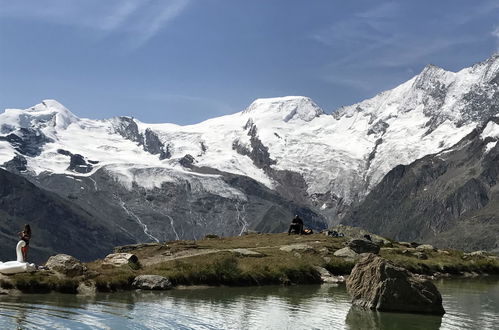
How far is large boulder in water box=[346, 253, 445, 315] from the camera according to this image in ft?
153

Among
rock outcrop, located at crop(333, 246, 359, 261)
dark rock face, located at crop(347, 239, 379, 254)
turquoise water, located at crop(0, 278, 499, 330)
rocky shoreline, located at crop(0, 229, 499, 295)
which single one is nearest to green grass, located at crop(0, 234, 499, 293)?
rocky shoreline, located at crop(0, 229, 499, 295)

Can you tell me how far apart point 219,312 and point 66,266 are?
18246mm

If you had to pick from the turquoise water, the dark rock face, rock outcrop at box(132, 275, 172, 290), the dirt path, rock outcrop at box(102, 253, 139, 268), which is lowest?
the turquoise water

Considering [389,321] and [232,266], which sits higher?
[232,266]

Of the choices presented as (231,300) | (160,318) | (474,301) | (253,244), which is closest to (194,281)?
(231,300)

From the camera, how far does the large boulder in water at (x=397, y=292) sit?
4656 centimetres

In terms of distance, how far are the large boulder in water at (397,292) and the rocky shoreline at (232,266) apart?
10368 millimetres

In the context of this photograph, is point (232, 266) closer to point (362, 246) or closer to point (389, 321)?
point (362, 246)

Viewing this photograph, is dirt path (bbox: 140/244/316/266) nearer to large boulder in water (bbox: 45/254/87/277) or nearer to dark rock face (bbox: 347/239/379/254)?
large boulder in water (bbox: 45/254/87/277)

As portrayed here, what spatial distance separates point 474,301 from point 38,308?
36654 mm

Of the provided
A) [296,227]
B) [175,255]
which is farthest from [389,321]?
[296,227]

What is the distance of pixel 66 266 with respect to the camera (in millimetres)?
57469

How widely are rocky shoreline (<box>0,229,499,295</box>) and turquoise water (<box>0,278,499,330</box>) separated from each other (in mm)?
2365

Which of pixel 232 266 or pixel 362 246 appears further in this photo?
pixel 362 246
